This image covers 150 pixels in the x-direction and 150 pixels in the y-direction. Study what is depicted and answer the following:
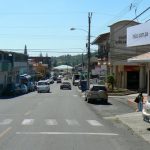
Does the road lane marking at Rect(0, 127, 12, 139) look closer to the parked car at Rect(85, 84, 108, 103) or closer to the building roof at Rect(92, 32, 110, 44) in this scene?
the parked car at Rect(85, 84, 108, 103)

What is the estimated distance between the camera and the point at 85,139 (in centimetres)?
1775

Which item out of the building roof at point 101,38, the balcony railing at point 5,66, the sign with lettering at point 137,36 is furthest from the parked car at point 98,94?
the building roof at point 101,38

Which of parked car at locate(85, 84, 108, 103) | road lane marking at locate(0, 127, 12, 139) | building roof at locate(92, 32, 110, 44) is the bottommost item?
road lane marking at locate(0, 127, 12, 139)

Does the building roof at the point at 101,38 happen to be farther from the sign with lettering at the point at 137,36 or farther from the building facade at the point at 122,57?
the sign with lettering at the point at 137,36

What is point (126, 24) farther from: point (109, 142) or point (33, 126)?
point (109, 142)

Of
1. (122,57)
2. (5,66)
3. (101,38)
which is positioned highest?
(101,38)

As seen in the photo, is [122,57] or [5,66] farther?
[5,66]

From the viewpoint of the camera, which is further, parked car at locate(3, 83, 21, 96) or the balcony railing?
the balcony railing

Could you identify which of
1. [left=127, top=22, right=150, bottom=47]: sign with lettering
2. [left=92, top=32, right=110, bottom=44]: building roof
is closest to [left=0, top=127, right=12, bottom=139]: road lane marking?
[left=127, top=22, right=150, bottom=47]: sign with lettering

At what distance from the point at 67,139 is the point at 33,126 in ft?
17.2

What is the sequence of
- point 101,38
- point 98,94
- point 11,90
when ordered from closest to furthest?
point 98,94
point 11,90
point 101,38

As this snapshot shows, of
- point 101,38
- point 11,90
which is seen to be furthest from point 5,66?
point 101,38

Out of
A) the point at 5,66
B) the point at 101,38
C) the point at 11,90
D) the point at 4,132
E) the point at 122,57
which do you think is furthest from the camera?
the point at 101,38

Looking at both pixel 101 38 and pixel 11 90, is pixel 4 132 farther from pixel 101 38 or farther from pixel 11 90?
pixel 101 38
